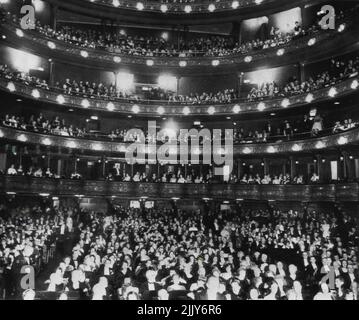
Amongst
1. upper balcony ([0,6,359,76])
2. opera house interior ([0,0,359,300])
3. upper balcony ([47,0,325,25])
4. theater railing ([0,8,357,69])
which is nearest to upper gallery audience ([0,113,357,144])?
opera house interior ([0,0,359,300])

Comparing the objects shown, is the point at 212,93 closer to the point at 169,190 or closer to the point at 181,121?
the point at 181,121

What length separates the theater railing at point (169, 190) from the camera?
22.4 m

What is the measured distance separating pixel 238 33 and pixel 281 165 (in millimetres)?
10756

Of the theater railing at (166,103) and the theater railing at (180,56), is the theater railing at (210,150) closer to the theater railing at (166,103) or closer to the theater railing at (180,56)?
the theater railing at (166,103)

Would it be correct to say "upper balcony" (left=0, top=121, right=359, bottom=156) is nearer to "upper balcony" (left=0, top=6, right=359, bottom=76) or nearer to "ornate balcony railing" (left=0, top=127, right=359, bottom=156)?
"ornate balcony railing" (left=0, top=127, right=359, bottom=156)

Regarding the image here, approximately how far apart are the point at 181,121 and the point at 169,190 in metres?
6.10

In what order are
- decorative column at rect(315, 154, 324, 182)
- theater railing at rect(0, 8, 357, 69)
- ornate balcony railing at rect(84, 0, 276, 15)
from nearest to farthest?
1. theater railing at rect(0, 8, 357, 69)
2. decorative column at rect(315, 154, 324, 182)
3. ornate balcony railing at rect(84, 0, 276, 15)

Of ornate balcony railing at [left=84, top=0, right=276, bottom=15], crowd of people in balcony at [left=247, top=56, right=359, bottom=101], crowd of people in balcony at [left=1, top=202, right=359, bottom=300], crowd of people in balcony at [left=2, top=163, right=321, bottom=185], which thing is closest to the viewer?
crowd of people in balcony at [left=1, top=202, right=359, bottom=300]

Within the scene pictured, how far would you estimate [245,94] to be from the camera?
3050cm

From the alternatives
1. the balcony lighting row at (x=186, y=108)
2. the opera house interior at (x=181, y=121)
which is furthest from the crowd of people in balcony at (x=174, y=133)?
the balcony lighting row at (x=186, y=108)

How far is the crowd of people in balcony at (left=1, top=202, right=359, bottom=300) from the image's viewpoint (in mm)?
9984

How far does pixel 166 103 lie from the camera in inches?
1137
